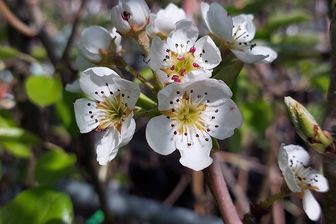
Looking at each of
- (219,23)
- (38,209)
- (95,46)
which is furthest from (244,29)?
(38,209)

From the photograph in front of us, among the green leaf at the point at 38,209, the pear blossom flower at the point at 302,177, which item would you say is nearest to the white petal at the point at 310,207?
the pear blossom flower at the point at 302,177

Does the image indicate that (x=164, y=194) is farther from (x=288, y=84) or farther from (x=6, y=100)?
(x=6, y=100)

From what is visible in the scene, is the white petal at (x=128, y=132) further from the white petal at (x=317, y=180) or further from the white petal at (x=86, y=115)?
the white petal at (x=317, y=180)

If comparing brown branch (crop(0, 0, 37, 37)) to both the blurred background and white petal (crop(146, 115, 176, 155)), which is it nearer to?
the blurred background

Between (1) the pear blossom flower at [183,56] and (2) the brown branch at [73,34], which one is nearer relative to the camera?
(1) the pear blossom flower at [183,56]

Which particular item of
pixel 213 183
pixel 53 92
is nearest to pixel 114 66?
pixel 213 183

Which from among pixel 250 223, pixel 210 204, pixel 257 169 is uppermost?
pixel 250 223
